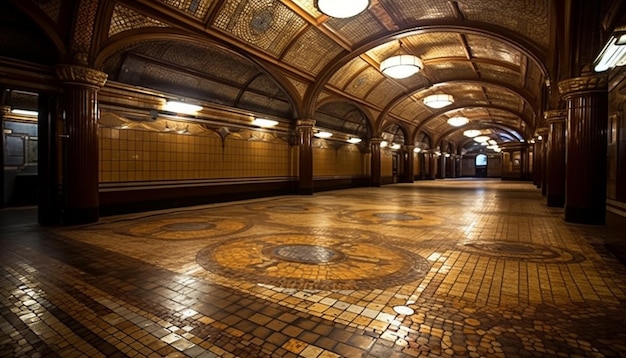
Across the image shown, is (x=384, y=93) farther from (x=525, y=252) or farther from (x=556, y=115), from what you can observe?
(x=525, y=252)

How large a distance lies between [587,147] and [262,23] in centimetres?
855

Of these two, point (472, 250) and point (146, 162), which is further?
point (146, 162)

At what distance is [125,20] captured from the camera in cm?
673

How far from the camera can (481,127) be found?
31.4m

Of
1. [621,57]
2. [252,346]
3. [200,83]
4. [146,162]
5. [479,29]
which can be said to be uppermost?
[479,29]

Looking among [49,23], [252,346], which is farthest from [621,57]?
[49,23]

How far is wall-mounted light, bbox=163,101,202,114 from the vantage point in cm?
889

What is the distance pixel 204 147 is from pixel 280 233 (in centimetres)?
584

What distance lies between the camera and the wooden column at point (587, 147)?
253 inches

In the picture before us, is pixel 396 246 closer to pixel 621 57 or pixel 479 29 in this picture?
pixel 621 57

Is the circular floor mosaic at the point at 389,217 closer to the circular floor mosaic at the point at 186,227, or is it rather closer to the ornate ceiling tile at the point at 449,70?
the circular floor mosaic at the point at 186,227

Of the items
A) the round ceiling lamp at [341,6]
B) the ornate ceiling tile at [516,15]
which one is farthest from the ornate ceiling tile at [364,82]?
the round ceiling lamp at [341,6]

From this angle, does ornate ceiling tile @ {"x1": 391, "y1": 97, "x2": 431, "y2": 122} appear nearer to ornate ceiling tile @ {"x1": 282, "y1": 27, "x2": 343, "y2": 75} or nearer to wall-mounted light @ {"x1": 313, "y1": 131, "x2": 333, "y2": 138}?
wall-mounted light @ {"x1": 313, "y1": 131, "x2": 333, "y2": 138}

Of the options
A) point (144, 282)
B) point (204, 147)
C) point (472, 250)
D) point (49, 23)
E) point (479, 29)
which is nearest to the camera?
point (144, 282)
